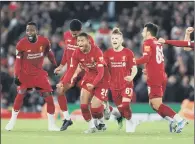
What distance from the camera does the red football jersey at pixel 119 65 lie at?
1625 cm

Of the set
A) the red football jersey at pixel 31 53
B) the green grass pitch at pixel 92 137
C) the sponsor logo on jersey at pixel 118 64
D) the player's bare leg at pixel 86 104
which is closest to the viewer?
the green grass pitch at pixel 92 137

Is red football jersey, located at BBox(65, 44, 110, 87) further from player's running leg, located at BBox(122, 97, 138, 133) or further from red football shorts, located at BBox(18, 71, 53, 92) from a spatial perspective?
red football shorts, located at BBox(18, 71, 53, 92)

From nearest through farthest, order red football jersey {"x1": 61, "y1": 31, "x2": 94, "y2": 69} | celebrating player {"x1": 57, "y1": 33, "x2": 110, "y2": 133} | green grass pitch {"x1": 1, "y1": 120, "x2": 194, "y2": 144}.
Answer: green grass pitch {"x1": 1, "y1": 120, "x2": 194, "y2": 144}
celebrating player {"x1": 57, "y1": 33, "x2": 110, "y2": 133}
red football jersey {"x1": 61, "y1": 31, "x2": 94, "y2": 69}

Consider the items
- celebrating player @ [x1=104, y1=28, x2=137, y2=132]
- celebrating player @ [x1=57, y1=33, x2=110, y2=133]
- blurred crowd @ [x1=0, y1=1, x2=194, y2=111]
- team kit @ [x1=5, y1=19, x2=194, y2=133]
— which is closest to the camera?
celebrating player @ [x1=57, y1=33, x2=110, y2=133]

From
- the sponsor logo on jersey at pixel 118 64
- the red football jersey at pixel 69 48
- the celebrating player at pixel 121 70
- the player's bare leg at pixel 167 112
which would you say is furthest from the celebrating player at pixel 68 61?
the player's bare leg at pixel 167 112

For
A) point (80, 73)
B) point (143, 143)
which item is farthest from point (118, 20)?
point (143, 143)

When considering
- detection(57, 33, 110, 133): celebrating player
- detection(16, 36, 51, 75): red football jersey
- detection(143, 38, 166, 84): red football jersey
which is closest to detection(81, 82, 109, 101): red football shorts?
detection(57, 33, 110, 133): celebrating player

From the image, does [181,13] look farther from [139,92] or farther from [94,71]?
[94,71]

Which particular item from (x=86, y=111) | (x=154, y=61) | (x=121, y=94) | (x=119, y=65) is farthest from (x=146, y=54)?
(x=86, y=111)

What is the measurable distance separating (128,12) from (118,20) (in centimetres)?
47

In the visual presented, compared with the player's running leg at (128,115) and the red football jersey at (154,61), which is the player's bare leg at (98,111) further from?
the red football jersey at (154,61)

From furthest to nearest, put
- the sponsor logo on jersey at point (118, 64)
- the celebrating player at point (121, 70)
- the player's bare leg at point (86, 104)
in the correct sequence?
the sponsor logo on jersey at point (118, 64) < the celebrating player at point (121, 70) < the player's bare leg at point (86, 104)

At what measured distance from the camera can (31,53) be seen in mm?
16656

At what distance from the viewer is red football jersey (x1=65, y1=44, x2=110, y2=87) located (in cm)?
1578
